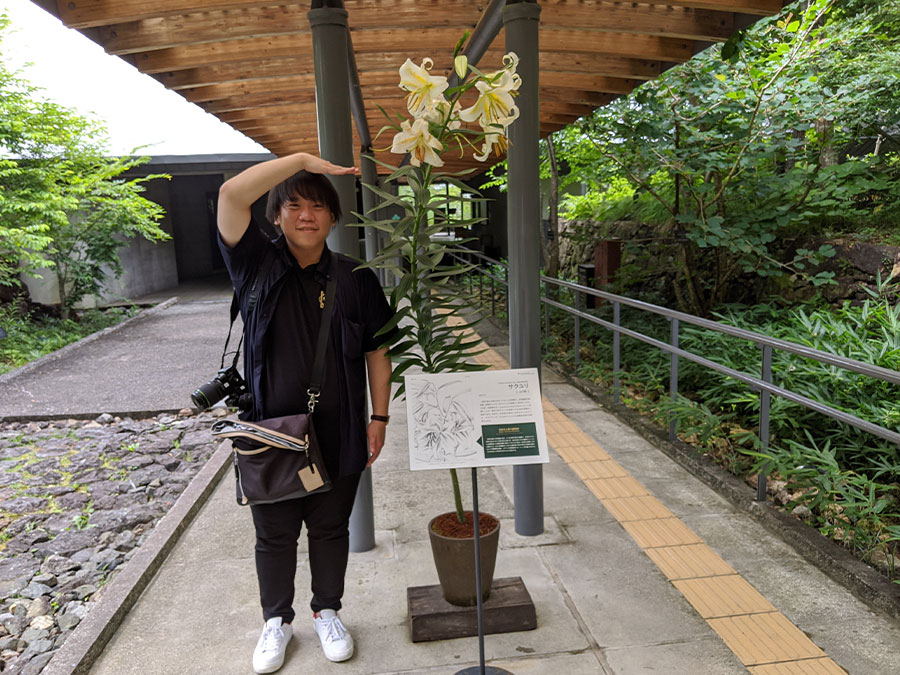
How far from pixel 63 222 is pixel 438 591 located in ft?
31.4

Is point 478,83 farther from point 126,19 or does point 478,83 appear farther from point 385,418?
point 126,19

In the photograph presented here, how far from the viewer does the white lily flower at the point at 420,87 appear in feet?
5.90

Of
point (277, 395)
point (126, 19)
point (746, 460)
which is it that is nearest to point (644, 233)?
point (746, 460)

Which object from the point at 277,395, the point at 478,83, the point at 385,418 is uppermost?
the point at 478,83

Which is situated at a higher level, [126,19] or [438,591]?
[126,19]

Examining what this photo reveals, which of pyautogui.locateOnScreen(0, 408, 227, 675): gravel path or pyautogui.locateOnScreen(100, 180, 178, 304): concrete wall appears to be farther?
pyautogui.locateOnScreen(100, 180, 178, 304): concrete wall

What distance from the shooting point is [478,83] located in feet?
6.02

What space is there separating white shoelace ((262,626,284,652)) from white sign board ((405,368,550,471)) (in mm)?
781

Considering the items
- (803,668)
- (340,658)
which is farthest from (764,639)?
(340,658)

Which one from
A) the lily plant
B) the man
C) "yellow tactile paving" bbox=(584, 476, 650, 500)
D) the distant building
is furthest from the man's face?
the distant building

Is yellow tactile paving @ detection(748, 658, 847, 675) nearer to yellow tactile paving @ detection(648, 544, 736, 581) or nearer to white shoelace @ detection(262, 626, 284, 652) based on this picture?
yellow tactile paving @ detection(648, 544, 736, 581)

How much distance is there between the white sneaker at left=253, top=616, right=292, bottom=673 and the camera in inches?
85.6

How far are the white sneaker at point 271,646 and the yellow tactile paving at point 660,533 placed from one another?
156cm

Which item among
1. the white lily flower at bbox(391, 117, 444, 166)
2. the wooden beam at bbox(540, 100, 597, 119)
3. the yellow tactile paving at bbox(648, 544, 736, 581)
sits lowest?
the yellow tactile paving at bbox(648, 544, 736, 581)
